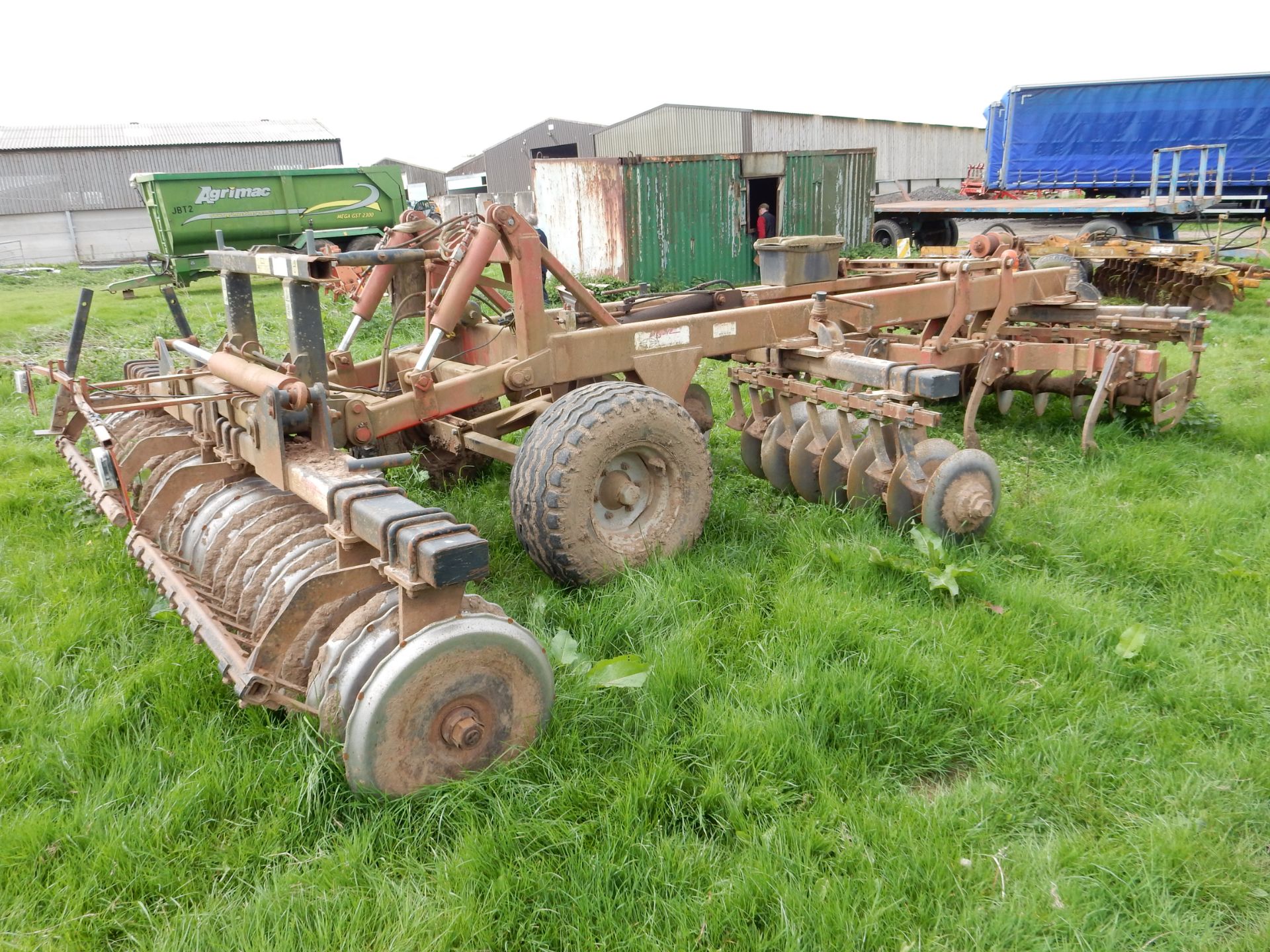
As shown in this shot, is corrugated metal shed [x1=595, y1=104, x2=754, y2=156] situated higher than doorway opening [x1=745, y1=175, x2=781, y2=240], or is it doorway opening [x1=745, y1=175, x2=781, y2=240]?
corrugated metal shed [x1=595, y1=104, x2=754, y2=156]

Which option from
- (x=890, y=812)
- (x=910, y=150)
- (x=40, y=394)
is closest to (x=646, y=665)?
(x=890, y=812)

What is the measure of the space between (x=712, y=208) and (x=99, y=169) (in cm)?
2489

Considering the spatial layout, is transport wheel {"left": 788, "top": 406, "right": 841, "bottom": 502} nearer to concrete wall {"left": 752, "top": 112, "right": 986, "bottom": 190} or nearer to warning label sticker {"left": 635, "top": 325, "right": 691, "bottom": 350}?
warning label sticker {"left": 635, "top": 325, "right": 691, "bottom": 350}

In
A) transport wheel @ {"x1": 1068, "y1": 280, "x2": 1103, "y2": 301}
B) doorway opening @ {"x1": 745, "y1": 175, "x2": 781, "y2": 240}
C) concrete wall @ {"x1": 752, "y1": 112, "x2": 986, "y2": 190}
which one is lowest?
transport wheel @ {"x1": 1068, "y1": 280, "x2": 1103, "y2": 301}

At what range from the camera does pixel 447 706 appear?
8.35ft

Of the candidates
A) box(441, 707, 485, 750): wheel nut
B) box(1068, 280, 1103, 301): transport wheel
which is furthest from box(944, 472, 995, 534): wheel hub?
box(1068, 280, 1103, 301): transport wheel

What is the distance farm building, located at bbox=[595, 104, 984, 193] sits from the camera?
92.9 ft

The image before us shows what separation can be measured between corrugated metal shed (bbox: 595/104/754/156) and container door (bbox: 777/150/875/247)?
9911 millimetres

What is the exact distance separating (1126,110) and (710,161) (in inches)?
356

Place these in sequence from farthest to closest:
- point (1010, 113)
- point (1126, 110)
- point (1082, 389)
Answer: point (1010, 113), point (1126, 110), point (1082, 389)

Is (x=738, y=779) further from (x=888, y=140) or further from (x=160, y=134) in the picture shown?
(x=160, y=134)

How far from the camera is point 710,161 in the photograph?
16.6 metres

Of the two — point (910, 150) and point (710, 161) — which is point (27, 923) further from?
point (910, 150)


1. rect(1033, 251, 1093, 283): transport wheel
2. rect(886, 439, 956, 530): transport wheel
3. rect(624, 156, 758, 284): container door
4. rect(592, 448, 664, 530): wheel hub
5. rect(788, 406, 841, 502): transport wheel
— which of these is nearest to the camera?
rect(592, 448, 664, 530): wheel hub
